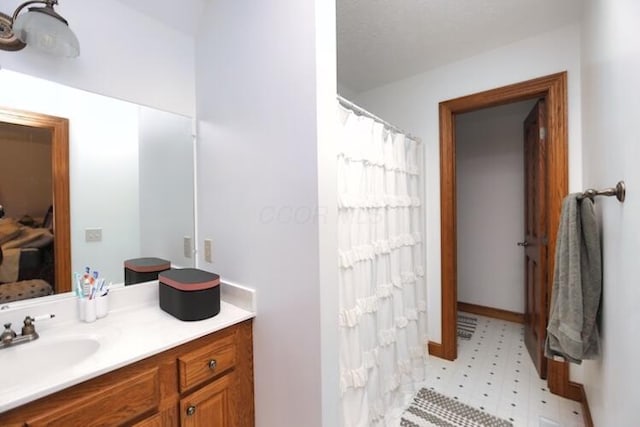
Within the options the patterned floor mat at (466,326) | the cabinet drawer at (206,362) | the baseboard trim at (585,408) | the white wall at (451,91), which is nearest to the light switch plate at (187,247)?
the cabinet drawer at (206,362)

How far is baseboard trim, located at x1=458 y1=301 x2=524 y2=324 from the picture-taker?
3025 millimetres

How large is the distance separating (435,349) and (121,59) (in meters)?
2.90

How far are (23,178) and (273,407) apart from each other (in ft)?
4.65

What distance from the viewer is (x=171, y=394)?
39.8 inches

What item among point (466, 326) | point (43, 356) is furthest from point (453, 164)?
point (43, 356)

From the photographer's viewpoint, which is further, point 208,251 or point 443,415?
point 443,415

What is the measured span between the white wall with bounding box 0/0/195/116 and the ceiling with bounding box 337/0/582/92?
99 cm

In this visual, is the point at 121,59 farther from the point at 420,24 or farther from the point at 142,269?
the point at 420,24

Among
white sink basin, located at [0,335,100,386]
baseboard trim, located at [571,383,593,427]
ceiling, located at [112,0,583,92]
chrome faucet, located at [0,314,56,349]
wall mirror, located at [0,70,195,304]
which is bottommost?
baseboard trim, located at [571,383,593,427]

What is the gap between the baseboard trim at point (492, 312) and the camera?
3025 millimetres

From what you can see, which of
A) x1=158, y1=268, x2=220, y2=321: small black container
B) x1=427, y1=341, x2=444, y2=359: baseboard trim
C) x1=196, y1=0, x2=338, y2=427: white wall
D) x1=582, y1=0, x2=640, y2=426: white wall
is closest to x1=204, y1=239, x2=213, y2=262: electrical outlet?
x1=196, y1=0, x2=338, y2=427: white wall

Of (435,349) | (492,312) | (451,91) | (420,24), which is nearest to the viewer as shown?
(420,24)

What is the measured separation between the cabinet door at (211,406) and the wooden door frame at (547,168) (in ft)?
5.84

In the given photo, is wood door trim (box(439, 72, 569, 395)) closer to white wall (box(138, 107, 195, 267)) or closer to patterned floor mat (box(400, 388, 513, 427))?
patterned floor mat (box(400, 388, 513, 427))
